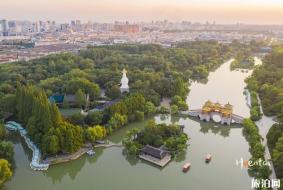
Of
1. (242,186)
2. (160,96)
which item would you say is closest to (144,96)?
(160,96)

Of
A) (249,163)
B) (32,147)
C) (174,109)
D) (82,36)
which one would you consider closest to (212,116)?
(174,109)

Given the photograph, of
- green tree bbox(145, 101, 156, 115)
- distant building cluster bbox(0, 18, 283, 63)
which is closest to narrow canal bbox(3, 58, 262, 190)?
green tree bbox(145, 101, 156, 115)

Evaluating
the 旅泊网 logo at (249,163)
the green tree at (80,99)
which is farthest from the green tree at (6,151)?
the 旅泊网 logo at (249,163)

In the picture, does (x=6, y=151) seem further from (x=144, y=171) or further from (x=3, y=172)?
(x=144, y=171)

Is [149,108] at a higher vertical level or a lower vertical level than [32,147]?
higher

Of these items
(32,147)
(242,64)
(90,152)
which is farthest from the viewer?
(242,64)

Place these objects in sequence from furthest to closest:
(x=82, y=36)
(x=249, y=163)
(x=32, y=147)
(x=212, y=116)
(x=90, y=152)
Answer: (x=82, y=36)
(x=212, y=116)
(x=32, y=147)
(x=90, y=152)
(x=249, y=163)

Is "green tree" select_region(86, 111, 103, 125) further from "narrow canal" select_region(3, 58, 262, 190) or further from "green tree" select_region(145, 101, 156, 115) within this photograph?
"green tree" select_region(145, 101, 156, 115)

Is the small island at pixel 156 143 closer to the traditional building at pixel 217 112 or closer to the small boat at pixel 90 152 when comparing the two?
the small boat at pixel 90 152
